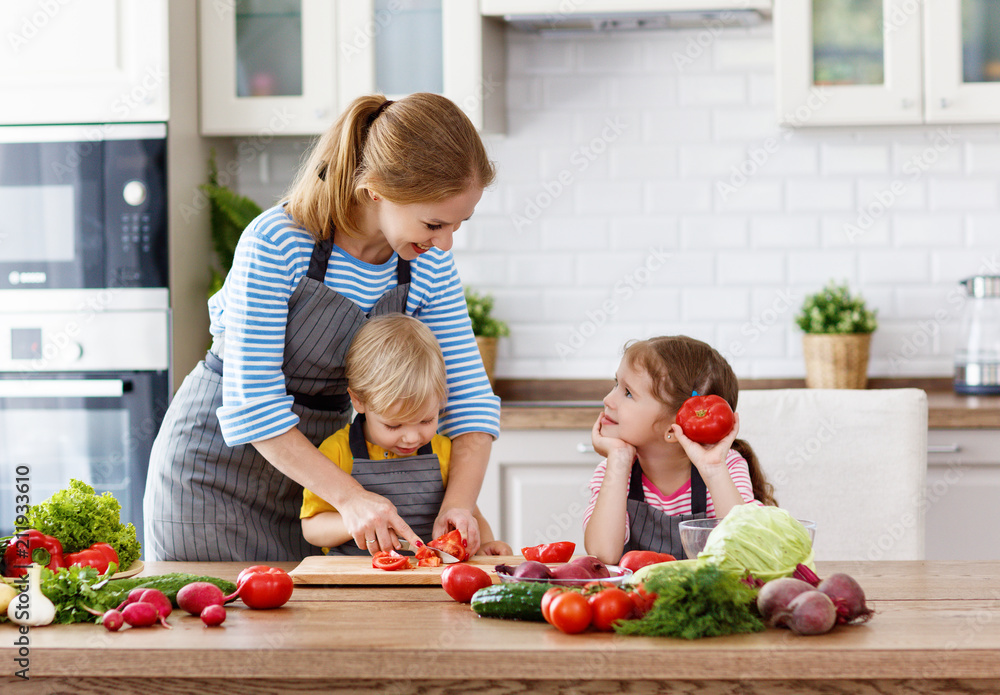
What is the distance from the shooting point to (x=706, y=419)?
1600 mm

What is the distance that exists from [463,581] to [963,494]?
72.0 inches

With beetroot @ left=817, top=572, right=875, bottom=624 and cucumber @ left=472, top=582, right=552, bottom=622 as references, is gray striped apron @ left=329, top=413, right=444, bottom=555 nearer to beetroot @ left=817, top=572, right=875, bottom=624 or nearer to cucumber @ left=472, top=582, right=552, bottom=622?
cucumber @ left=472, top=582, right=552, bottom=622

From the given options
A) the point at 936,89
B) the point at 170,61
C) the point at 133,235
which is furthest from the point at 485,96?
the point at 936,89

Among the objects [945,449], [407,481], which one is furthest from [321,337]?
[945,449]

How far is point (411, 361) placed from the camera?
166cm

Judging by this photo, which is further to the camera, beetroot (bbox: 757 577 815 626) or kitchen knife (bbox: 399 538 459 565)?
kitchen knife (bbox: 399 538 459 565)

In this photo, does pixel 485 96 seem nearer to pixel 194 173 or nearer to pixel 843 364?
pixel 194 173

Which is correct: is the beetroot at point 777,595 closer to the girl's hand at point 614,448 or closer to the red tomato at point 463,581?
the red tomato at point 463,581

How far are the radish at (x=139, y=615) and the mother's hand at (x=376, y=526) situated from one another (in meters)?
0.39

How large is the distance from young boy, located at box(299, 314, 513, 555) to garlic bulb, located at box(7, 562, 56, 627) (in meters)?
0.55

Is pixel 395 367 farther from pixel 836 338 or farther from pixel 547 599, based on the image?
pixel 836 338

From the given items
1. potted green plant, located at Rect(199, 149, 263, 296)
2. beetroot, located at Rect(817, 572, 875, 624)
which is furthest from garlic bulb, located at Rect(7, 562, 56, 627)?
potted green plant, located at Rect(199, 149, 263, 296)

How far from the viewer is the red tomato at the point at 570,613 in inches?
42.1

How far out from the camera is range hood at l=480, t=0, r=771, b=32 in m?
2.72
